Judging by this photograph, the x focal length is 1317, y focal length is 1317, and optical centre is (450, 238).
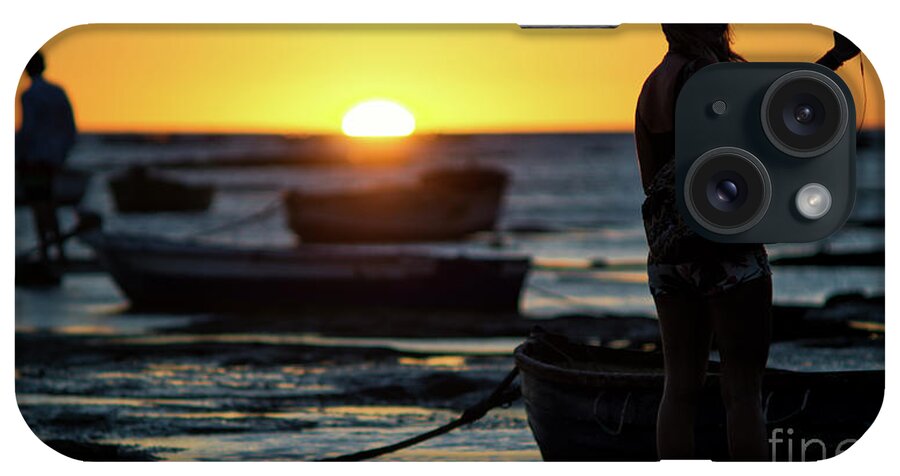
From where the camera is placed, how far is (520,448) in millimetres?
6625

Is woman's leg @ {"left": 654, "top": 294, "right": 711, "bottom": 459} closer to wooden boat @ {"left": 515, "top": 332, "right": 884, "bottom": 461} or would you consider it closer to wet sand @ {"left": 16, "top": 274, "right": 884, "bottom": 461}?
wooden boat @ {"left": 515, "top": 332, "right": 884, "bottom": 461}

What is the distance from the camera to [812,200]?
500 cm

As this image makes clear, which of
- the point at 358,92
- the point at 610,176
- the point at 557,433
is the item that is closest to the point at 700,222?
the point at 557,433

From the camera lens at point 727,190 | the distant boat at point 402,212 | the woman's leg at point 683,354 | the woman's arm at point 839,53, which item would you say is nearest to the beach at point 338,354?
the woman's arm at point 839,53

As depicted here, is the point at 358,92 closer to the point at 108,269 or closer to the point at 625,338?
the point at 625,338

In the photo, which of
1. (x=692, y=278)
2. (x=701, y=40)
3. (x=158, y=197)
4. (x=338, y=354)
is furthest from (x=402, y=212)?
(x=692, y=278)

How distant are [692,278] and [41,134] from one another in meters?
3.77

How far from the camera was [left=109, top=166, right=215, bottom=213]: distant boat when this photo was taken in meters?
36.1

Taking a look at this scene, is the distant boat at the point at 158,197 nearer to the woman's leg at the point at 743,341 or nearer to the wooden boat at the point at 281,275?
the wooden boat at the point at 281,275

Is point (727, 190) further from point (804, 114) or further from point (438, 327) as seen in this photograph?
point (438, 327)

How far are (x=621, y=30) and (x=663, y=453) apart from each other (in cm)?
190

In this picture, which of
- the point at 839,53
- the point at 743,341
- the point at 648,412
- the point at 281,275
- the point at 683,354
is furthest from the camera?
the point at 281,275

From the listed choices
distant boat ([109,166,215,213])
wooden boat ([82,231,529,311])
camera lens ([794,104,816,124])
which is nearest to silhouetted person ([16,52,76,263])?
camera lens ([794,104,816,124])

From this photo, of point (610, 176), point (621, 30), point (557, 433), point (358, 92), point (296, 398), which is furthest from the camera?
point (610, 176)
